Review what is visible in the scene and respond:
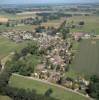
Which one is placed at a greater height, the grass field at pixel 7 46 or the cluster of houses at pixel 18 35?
the grass field at pixel 7 46

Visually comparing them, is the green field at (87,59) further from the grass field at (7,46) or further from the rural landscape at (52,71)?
the grass field at (7,46)

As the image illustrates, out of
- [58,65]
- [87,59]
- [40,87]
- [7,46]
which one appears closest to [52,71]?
[58,65]

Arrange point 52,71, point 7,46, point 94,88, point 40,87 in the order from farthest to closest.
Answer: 1. point 7,46
2. point 52,71
3. point 40,87
4. point 94,88

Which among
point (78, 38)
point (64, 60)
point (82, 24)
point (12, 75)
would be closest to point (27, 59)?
point (64, 60)

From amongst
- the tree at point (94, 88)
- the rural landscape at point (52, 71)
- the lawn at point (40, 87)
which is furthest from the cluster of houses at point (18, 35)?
the tree at point (94, 88)

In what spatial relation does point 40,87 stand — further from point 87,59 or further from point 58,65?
point 87,59

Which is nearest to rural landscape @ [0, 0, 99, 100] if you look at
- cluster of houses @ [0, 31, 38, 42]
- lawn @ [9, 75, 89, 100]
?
lawn @ [9, 75, 89, 100]
